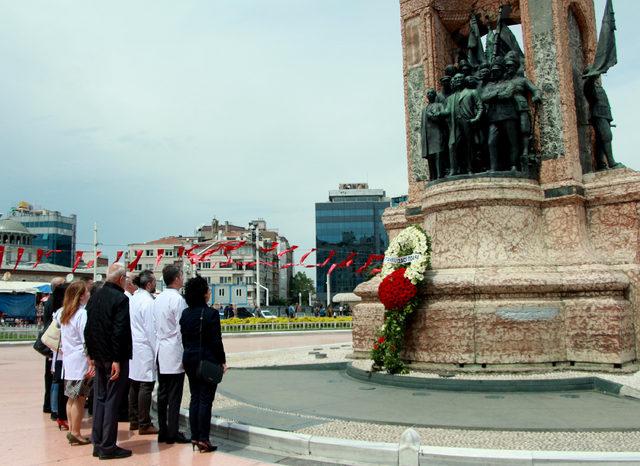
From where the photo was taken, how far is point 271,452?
5320 mm

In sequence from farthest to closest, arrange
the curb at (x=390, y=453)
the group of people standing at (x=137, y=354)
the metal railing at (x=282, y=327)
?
the metal railing at (x=282, y=327) → the group of people standing at (x=137, y=354) → the curb at (x=390, y=453)

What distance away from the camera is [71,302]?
638cm

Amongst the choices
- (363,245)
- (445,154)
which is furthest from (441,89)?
(363,245)

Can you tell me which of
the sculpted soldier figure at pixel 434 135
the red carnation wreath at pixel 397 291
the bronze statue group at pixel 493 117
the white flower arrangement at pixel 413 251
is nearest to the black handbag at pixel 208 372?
the red carnation wreath at pixel 397 291

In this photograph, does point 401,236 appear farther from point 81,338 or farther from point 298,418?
point 81,338

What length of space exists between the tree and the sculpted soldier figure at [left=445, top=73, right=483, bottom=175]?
10502cm

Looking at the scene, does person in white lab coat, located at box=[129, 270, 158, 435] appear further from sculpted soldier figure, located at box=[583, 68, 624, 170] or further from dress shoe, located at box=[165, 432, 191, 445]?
sculpted soldier figure, located at box=[583, 68, 624, 170]

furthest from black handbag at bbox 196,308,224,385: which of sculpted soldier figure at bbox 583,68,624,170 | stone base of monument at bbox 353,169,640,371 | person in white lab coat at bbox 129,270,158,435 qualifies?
sculpted soldier figure at bbox 583,68,624,170

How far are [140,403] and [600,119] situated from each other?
906cm

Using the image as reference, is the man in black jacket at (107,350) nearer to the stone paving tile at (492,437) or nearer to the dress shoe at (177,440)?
the dress shoe at (177,440)

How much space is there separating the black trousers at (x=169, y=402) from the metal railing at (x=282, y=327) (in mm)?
20868

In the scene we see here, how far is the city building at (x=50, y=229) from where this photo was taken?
93.6m

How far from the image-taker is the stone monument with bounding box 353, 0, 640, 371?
8.27 m

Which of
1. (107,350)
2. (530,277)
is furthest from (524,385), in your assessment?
(107,350)
